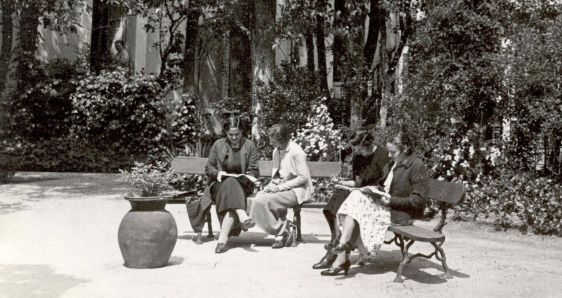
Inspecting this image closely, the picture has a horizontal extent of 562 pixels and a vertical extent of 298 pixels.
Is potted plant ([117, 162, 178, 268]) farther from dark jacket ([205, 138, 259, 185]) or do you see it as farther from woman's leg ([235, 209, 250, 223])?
dark jacket ([205, 138, 259, 185])

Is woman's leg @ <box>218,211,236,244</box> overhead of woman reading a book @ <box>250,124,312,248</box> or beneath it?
beneath

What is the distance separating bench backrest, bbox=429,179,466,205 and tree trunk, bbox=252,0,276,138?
279 inches

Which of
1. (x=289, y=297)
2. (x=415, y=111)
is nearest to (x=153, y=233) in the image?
(x=289, y=297)

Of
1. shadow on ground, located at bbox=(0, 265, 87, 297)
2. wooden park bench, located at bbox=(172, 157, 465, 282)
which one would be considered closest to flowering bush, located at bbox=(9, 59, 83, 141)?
wooden park bench, located at bbox=(172, 157, 465, 282)

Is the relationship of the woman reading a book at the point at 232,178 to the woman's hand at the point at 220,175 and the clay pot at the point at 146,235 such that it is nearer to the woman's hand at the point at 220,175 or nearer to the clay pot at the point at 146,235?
the woman's hand at the point at 220,175

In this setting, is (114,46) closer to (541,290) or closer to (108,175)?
(108,175)

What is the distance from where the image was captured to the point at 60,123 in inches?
754

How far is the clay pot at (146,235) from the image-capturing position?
7.36 metres

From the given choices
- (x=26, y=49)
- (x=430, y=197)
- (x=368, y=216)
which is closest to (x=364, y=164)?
(x=368, y=216)

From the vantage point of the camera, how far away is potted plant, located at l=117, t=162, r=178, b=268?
736 centimetres

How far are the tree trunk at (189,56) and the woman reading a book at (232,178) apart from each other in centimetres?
1089

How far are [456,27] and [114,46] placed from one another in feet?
41.3

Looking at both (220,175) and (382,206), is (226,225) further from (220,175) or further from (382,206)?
(382,206)

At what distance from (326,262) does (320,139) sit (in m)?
6.27
